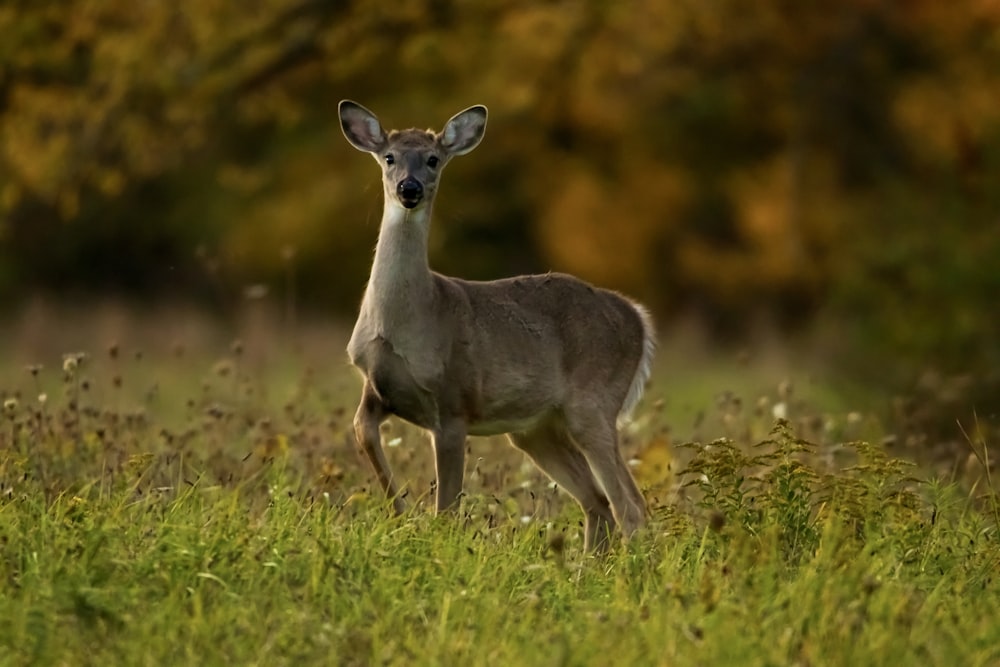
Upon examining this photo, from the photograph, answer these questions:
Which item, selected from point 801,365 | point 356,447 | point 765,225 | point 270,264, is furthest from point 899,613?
point 270,264

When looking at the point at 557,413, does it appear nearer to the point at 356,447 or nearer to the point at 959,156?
the point at 356,447

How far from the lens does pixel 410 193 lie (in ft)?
25.6

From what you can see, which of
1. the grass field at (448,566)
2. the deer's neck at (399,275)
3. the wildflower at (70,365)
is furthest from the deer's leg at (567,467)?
the wildflower at (70,365)

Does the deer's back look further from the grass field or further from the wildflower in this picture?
the wildflower

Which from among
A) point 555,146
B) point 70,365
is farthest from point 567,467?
point 555,146

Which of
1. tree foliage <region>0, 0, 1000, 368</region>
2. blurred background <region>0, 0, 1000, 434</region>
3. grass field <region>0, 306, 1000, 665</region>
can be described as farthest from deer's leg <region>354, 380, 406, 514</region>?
blurred background <region>0, 0, 1000, 434</region>

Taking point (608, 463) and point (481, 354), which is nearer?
point (481, 354)

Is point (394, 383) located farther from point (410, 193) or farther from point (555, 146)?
point (555, 146)

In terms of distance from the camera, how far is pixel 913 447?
9.69m

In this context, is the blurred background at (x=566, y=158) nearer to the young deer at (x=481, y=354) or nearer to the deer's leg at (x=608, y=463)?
the young deer at (x=481, y=354)

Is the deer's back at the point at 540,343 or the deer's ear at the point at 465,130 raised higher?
the deer's ear at the point at 465,130

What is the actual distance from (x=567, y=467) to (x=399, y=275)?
1311 mm

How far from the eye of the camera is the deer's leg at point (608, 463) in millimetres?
8305

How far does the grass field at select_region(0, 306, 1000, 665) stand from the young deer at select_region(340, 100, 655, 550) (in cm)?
26
